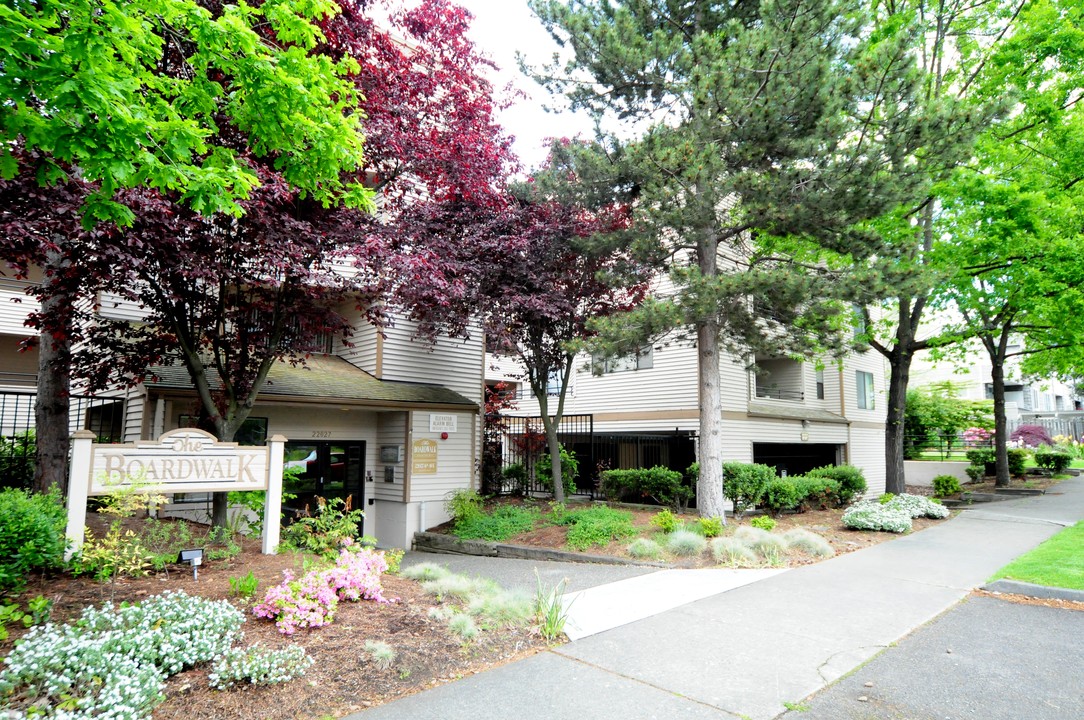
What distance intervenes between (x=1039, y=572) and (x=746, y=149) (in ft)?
23.5

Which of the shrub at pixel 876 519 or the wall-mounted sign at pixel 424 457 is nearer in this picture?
the shrub at pixel 876 519

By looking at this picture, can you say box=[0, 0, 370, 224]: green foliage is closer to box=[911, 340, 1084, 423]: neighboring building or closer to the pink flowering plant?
the pink flowering plant

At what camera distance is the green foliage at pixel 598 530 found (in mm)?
10117

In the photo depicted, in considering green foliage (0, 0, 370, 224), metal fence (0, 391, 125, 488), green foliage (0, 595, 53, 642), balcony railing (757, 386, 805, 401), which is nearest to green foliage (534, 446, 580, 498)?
balcony railing (757, 386, 805, 401)

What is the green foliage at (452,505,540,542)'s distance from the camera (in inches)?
456

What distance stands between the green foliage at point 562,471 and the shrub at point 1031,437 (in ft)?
94.6

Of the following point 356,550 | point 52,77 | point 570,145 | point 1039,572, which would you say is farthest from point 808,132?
point 52,77

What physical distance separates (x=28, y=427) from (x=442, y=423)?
24.2ft

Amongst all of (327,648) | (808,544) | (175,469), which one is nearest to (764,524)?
(808,544)

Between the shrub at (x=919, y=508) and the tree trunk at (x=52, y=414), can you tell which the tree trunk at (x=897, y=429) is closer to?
the shrub at (x=919, y=508)

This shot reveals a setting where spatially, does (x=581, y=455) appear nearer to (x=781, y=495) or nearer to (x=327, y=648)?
(x=781, y=495)

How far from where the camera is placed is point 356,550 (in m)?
6.40

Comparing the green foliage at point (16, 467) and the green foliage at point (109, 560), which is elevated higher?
the green foliage at point (16, 467)

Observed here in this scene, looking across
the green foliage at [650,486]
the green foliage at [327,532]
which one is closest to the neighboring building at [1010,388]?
the green foliage at [650,486]
